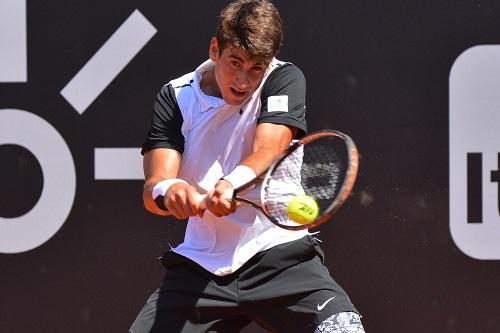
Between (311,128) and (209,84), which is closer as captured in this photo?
(209,84)

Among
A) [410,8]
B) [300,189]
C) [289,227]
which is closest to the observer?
[289,227]

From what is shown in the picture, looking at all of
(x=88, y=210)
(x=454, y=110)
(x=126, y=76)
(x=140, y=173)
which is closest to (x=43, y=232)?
(x=88, y=210)

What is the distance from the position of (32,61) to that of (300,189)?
158cm

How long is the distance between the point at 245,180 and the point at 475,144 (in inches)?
61.2

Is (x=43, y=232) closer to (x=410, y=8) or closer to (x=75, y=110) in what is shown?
(x=75, y=110)

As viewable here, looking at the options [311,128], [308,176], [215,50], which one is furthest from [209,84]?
[311,128]

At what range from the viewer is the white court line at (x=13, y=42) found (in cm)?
427

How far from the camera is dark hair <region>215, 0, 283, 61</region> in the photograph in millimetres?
3090

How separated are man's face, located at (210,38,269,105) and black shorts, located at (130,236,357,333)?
485mm

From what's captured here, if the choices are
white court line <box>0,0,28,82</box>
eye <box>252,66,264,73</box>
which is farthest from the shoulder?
white court line <box>0,0,28,82</box>

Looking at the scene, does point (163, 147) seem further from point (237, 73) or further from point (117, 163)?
point (117, 163)

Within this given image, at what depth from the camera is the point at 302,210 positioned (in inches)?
117

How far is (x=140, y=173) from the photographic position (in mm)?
4273

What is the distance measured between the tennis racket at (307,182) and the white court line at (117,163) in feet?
3.81
